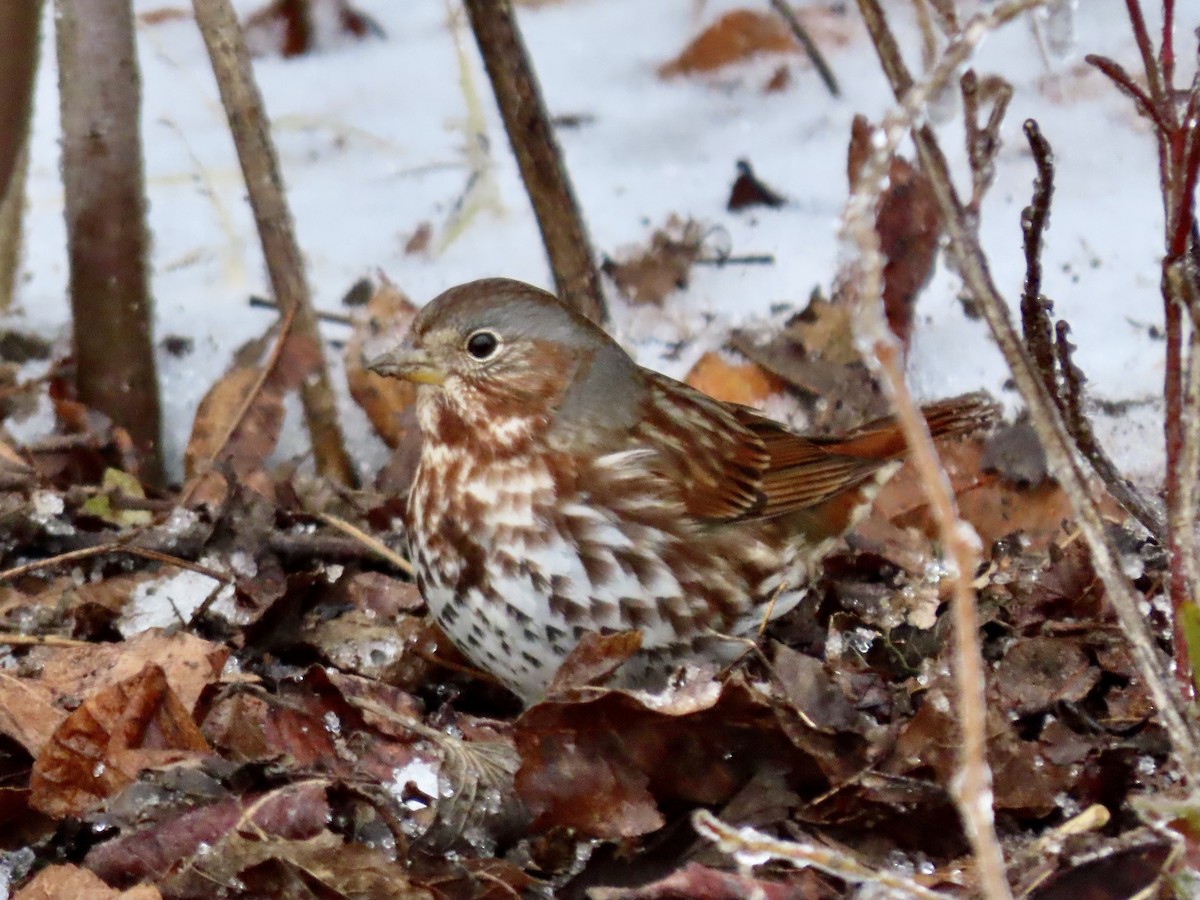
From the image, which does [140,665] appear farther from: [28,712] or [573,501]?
[573,501]

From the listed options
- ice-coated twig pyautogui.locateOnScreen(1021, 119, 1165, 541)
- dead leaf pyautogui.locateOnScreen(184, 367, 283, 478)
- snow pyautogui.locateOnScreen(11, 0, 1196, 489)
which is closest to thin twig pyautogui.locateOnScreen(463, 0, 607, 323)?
snow pyautogui.locateOnScreen(11, 0, 1196, 489)

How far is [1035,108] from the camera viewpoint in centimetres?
529

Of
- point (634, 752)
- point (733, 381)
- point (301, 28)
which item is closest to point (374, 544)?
point (733, 381)

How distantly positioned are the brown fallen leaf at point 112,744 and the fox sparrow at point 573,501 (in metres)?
0.56

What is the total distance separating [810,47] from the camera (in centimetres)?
529

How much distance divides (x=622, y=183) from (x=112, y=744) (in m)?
3.04

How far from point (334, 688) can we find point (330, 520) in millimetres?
970

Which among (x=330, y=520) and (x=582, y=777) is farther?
(x=330, y=520)

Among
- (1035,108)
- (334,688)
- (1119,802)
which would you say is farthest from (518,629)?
(1035,108)

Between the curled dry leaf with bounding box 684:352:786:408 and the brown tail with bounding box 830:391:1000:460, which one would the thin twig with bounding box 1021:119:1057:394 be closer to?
the brown tail with bounding box 830:391:1000:460

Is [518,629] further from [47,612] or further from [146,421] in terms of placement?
[146,421]

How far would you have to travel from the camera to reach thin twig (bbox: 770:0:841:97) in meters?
5.11

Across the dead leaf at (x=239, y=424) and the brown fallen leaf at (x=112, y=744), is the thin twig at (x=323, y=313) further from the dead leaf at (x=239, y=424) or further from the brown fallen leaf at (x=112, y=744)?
the brown fallen leaf at (x=112, y=744)

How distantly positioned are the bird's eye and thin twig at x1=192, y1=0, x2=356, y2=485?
2.58 feet
